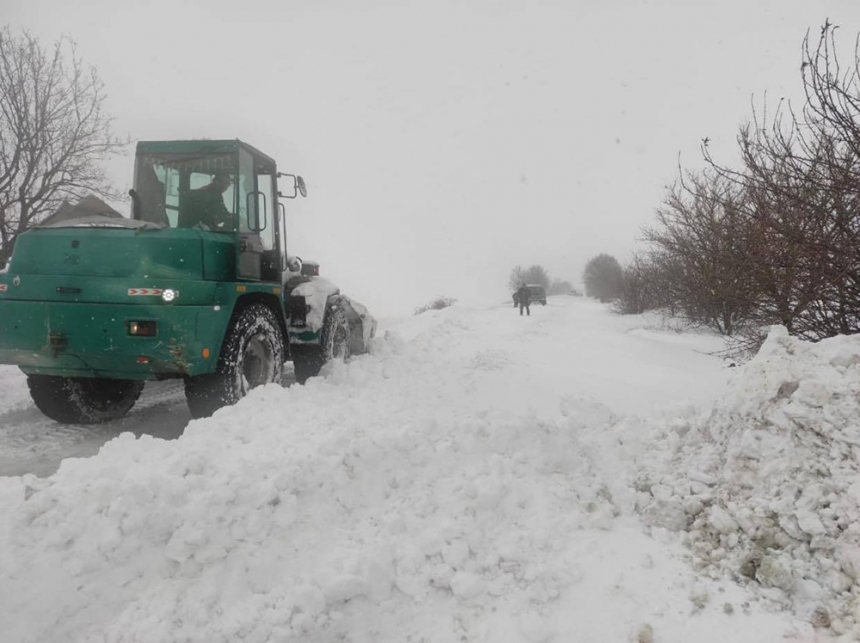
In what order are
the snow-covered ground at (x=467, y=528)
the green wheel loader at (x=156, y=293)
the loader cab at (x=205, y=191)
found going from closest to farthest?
the snow-covered ground at (x=467, y=528)
the green wheel loader at (x=156, y=293)
the loader cab at (x=205, y=191)

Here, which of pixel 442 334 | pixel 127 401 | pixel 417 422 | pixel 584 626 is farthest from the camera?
pixel 442 334

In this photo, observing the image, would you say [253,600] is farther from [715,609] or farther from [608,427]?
[608,427]

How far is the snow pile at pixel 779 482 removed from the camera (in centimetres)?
238

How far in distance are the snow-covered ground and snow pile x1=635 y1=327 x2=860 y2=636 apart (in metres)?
0.01

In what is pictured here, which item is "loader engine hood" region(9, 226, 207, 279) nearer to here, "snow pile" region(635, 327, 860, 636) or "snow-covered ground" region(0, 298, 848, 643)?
"snow-covered ground" region(0, 298, 848, 643)

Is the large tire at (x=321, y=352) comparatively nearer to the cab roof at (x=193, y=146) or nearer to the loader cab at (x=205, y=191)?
the loader cab at (x=205, y=191)

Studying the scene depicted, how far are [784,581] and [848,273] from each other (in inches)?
154

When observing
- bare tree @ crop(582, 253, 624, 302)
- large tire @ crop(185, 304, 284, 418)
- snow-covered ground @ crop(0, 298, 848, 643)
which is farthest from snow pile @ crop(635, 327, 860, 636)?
bare tree @ crop(582, 253, 624, 302)

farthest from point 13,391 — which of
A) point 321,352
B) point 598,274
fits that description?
point 598,274

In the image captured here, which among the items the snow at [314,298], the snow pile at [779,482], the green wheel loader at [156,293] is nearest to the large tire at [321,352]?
the snow at [314,298]

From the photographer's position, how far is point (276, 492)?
293 centimetres

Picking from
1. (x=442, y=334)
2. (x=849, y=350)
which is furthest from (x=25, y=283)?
(x=442, y=334)

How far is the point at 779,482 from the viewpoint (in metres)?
2.80

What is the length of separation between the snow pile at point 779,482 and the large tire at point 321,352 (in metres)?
4.11
